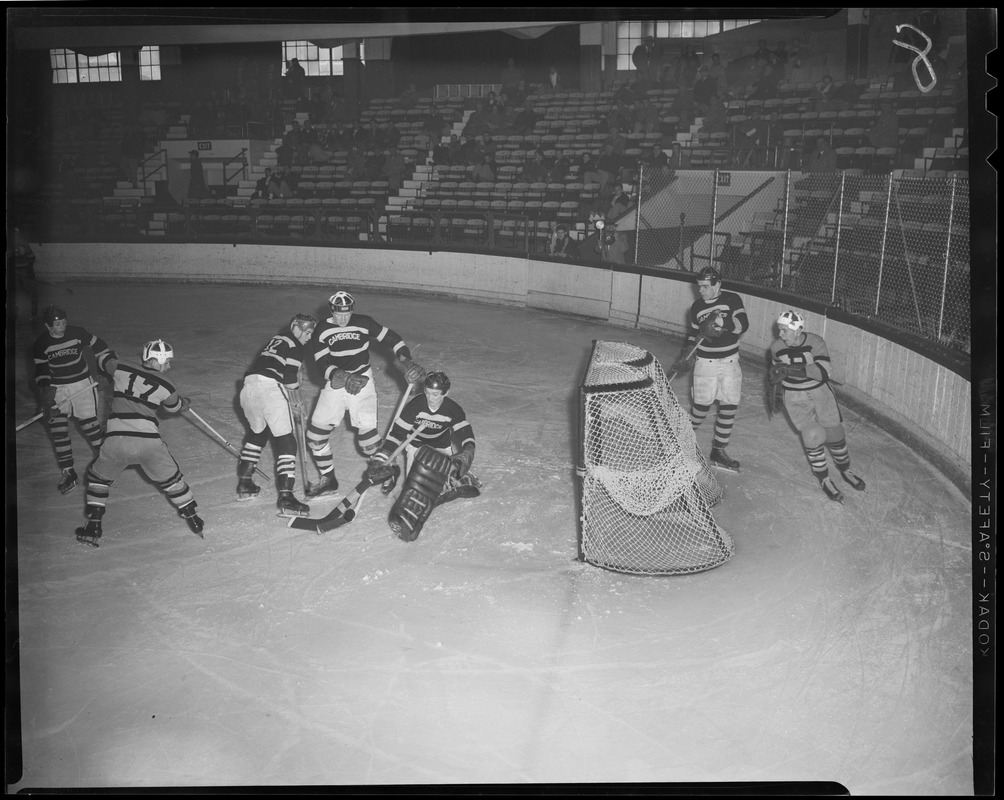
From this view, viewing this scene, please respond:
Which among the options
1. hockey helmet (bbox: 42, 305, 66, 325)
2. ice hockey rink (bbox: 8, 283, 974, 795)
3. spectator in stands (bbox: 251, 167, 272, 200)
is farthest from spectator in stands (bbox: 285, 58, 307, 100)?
hockey helmet (bbox: 42, 305, 66, 325)

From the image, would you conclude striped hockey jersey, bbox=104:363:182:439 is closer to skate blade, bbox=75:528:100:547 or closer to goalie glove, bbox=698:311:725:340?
skate blade, bbox=75:528:100:547

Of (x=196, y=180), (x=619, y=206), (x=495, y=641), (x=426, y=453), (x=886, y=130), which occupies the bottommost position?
(x=495, y=641)

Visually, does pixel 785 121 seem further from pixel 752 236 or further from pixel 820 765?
pixel 820 765

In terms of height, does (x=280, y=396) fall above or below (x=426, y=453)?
above

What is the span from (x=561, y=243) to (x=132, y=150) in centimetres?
1244

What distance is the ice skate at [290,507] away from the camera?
25.1 feet

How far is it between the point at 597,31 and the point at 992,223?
684 inches

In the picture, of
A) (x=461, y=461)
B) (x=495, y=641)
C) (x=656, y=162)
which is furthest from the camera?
(x=656, y=162)

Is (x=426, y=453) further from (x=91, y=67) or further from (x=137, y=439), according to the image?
(x=91, y=67)

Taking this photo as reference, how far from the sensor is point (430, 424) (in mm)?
7457

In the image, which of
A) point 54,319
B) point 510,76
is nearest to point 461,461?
point 54,319

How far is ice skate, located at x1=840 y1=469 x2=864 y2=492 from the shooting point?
26.8 ft

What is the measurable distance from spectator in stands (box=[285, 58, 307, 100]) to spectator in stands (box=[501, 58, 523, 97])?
5051 millimetres

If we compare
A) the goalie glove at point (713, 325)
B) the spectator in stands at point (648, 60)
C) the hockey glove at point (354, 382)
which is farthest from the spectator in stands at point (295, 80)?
the goalie glove at point (713, 325)
